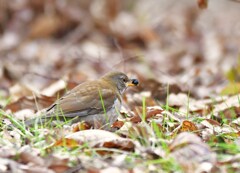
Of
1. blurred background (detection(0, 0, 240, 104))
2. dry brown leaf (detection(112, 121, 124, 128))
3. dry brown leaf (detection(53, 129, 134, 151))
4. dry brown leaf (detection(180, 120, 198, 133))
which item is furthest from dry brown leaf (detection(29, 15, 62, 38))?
dry brown leaf (detection(53, 129, 134, 151))

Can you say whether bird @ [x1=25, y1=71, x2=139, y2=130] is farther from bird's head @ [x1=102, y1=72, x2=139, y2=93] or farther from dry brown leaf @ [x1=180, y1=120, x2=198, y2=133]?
dry brown leaf @ [x1=180, y1=120, x2=198, y2=133]

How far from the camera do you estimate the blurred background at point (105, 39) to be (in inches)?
500

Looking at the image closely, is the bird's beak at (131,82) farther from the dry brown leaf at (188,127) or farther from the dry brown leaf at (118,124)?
the dry brown leaf at (188,127)

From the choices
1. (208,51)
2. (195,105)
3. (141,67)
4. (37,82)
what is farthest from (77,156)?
(208,51)

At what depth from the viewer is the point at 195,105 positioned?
7.65m

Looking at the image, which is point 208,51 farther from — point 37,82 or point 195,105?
point 195,105

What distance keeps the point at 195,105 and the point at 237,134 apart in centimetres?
196

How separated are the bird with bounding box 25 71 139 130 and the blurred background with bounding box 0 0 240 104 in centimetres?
463

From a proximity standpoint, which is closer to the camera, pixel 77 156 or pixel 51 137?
pixel 77 156

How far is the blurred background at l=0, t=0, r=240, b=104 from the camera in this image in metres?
12.7

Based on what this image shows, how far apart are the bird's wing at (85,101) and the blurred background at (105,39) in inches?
183

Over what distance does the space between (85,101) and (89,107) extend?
9 cm

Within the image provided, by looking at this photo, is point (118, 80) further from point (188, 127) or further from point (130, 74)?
point (130, 74)

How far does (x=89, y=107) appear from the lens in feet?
21.2
